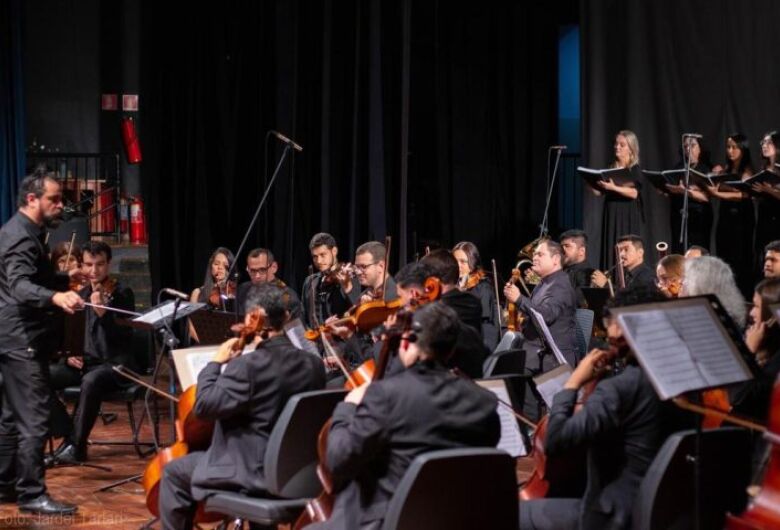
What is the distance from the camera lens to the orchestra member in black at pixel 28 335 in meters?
5.45

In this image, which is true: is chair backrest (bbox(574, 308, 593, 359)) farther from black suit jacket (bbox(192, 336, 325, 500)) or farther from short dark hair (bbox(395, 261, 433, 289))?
black suit jacket (bbox(192, 336, 325, 500))

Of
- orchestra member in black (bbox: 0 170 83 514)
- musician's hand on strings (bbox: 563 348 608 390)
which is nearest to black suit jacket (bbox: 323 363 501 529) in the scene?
musician's hand on strings (bbox: 563 348 608 390)

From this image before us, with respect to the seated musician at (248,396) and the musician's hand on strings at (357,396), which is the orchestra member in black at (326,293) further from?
the musician's hand on strings at (357,396)

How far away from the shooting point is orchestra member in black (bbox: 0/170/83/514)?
17.9 ft

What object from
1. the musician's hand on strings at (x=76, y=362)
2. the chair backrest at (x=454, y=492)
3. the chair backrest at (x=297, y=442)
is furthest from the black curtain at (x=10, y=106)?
the chair backrest at (x=454, y=492)

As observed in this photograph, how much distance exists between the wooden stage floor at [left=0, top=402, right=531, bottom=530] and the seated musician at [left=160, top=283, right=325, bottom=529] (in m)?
1.28

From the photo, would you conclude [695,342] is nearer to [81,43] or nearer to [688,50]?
[688,50]

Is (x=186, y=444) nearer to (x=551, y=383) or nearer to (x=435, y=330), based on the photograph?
(x=551, y=383)

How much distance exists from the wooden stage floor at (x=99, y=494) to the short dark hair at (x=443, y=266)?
153cm

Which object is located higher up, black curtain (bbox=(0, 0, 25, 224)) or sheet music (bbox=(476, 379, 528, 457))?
black curtain (bbox=(0, 0, 25, 224))

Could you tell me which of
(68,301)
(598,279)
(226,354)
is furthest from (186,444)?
(598,279)

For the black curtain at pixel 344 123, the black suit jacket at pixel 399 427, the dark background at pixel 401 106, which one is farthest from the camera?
the black curtain at pixel 344 123

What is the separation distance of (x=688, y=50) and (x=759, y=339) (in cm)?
590

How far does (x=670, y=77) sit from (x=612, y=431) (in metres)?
6.74
